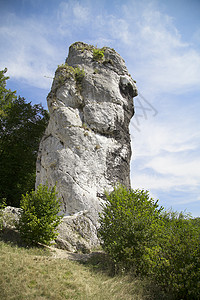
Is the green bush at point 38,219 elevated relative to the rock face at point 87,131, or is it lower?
lower

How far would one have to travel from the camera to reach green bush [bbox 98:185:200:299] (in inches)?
221

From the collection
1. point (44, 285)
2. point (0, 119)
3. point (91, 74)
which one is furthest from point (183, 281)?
point (0, 119)

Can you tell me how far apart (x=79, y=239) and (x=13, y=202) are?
1095 centimetres

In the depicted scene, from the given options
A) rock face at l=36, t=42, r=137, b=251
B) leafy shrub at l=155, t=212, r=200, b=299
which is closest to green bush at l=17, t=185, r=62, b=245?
rock face at l=36, t=42, r=137, b=251

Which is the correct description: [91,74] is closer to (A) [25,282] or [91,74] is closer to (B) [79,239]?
(B) [79,239]

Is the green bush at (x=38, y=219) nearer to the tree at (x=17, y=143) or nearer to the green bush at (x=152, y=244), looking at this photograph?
the green bush at (x=152, y=244)

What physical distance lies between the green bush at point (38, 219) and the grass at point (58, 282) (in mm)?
958

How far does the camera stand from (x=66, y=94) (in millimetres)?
14523

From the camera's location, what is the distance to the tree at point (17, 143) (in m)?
19.1

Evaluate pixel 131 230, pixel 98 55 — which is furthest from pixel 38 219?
pixel 98 55

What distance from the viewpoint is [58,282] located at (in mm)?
5953

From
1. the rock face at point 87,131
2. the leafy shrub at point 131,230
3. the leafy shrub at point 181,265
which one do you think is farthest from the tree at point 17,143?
the leafy shrub at point 181,265

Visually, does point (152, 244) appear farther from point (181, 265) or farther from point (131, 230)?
point (181, 265)

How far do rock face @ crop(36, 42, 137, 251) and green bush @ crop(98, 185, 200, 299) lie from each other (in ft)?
10.9
